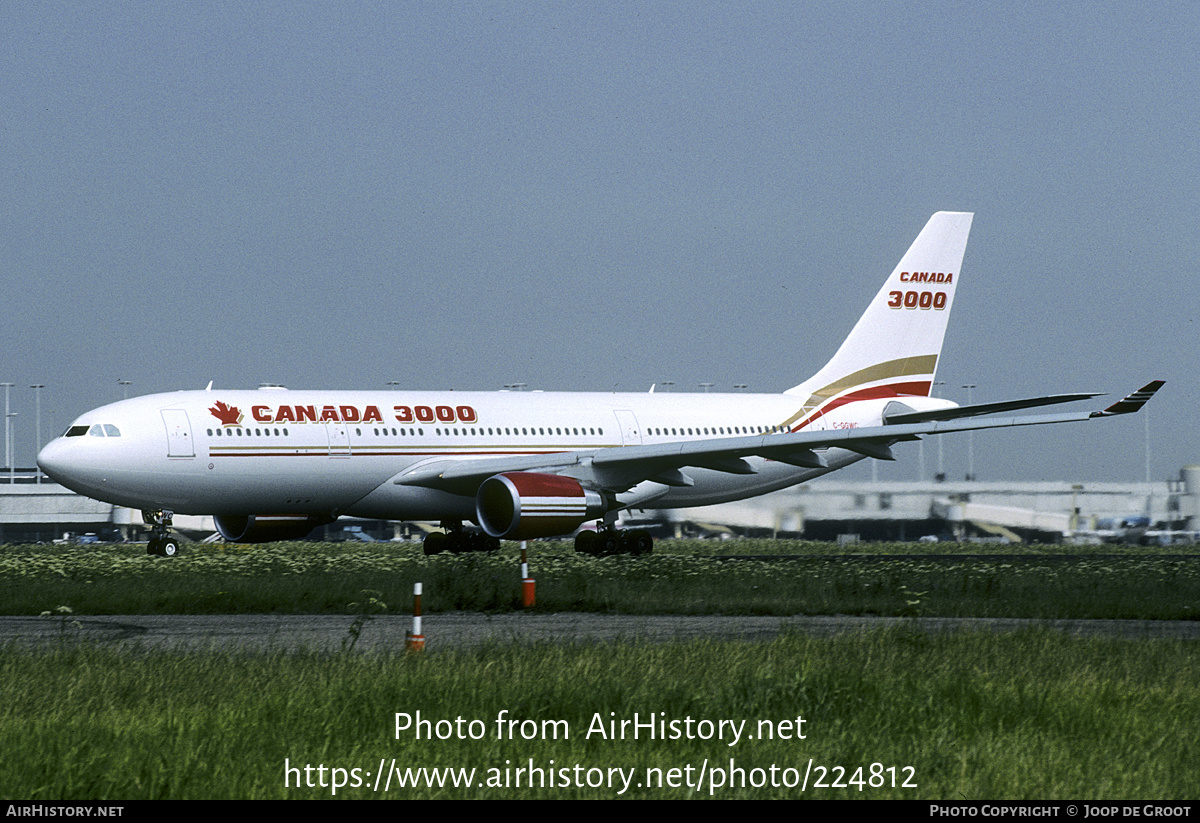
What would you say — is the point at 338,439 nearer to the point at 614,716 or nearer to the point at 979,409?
the point at 979,409

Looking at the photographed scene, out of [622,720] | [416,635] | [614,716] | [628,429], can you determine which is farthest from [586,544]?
[622,720]

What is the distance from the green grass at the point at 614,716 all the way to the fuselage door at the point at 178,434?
16.3 m

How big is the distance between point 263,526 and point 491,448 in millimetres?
5493

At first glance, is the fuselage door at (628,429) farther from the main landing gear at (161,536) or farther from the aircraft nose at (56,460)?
the aircraft nose at (56,460)

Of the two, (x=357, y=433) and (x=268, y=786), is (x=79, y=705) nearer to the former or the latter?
(x=268, y=786)

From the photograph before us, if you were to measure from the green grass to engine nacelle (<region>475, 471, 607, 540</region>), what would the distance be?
631 inches

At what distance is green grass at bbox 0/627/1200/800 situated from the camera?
8.55 metres

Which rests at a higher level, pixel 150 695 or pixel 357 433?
pixel 357 433

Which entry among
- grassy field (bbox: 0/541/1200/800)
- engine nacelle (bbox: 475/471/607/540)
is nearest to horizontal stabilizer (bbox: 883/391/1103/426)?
engine nacelle (bbox: 475/471/607/540)

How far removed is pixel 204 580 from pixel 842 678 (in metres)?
15.9

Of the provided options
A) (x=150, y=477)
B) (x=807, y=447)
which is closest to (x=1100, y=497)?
(x=807, y=447)

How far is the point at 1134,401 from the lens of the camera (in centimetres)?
3066

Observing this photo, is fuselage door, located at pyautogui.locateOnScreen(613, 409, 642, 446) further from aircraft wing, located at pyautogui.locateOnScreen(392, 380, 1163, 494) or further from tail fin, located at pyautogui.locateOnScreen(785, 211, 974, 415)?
tail fin, located at pyautogui.locateOnScreen(785, 211, 974, 415)
